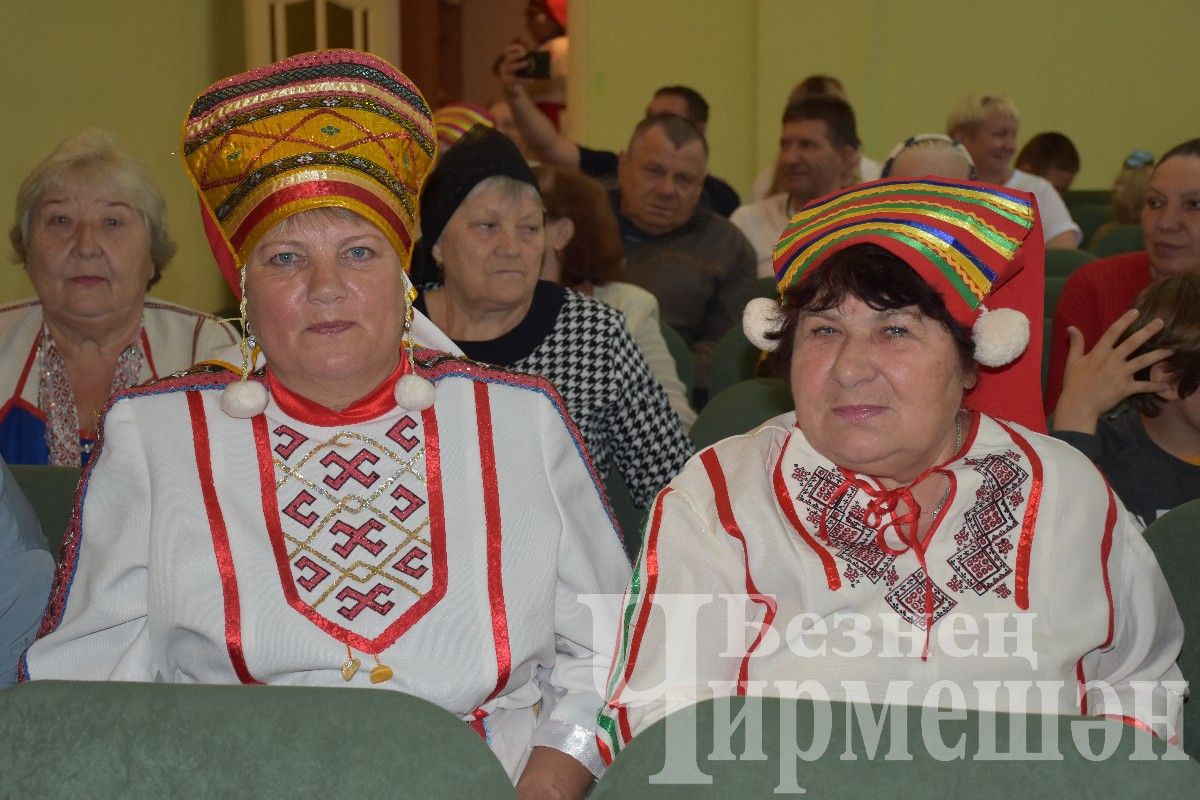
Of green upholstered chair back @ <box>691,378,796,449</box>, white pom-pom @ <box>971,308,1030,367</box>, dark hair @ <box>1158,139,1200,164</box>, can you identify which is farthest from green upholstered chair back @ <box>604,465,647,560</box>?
dark hair @ <box>1158,139,1200,164</box>

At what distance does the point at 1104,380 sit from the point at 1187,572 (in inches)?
27.2

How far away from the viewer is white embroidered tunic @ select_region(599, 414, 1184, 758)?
161cm

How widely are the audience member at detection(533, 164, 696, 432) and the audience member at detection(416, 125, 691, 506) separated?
0.73 meters

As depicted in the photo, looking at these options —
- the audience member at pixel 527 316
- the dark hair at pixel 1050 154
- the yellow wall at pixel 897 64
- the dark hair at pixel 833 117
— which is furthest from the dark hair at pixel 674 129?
the dark hair at pixel 1050 154

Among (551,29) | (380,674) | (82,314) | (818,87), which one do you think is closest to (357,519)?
(380,674)

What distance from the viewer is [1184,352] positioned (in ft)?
7.93

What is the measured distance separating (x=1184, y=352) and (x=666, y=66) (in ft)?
21.2

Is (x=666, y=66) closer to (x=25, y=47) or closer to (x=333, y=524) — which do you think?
(x=25, y=47)

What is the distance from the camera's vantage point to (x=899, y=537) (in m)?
1.67

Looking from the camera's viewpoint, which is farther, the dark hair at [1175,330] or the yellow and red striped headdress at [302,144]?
the dark hair at [1175,330]

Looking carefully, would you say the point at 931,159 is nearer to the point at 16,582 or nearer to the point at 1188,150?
the point at 1188,150

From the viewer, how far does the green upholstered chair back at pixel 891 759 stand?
113 cm

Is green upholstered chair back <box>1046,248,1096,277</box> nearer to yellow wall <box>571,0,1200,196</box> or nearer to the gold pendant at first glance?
yellow wall <box>571,0,1200,196</box>

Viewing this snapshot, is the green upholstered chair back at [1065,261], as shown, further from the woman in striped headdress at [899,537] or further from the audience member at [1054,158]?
the woman in striped headdress at [899,537]
